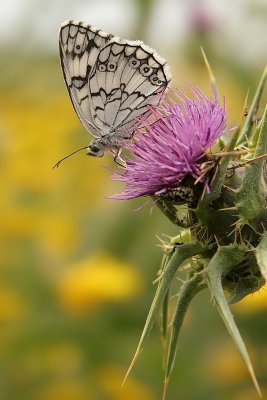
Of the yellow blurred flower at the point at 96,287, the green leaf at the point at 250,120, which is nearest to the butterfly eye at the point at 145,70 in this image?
the green leaf at the point at 250,120

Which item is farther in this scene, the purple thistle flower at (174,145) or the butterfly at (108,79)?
the butterfly at (108,79)

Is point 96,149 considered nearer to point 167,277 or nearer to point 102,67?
point 102,67

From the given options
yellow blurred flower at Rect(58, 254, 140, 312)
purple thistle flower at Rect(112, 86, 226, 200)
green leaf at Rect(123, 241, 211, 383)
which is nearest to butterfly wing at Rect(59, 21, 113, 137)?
purple thistle flower at Rect(112, 86, 226, 200)

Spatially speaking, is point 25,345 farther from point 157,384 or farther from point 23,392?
point 157,384

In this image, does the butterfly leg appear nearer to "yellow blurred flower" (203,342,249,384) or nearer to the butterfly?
the butterfly

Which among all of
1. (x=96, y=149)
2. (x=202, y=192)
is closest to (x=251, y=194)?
(x=202, y=192)

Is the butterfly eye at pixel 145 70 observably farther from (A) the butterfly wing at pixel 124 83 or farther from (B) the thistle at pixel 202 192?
(B) the thistle at pixel 202 192
